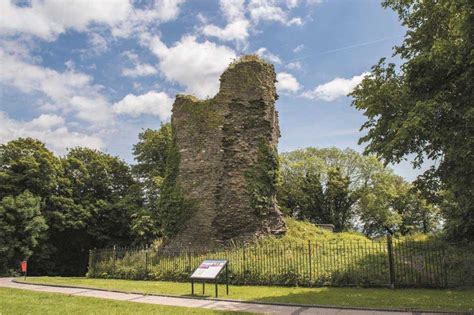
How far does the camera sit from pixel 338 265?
15891 mm

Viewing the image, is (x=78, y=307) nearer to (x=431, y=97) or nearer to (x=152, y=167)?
(x=431, y=97)

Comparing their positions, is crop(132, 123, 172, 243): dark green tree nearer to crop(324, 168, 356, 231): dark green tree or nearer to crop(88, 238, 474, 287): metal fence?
crop(88, 238, 474, 287): metal fence

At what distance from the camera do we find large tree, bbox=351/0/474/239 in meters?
11.2

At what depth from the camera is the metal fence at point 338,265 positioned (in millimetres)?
14508

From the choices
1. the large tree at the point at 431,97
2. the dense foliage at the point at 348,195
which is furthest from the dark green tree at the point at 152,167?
the large tree at the point at 431,97

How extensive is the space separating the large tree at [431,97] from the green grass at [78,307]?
731 cm

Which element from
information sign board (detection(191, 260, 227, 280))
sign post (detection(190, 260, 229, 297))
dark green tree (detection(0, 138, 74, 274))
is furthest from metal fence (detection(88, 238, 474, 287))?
dark green tree (detection(0, 138, 74, 274))

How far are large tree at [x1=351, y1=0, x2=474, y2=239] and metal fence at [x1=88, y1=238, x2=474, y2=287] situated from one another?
6.92ft

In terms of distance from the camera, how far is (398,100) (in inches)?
506

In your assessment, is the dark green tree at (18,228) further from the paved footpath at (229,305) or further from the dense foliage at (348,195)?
the dense foliage at (348,195)

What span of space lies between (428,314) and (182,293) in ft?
24.4

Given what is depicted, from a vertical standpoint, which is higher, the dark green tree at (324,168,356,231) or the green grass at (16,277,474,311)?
the dark green tree at (324,168,356,231)

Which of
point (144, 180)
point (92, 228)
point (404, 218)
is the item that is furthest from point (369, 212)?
point (92, 228)

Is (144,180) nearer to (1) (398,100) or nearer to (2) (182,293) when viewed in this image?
(2) (182,293)
